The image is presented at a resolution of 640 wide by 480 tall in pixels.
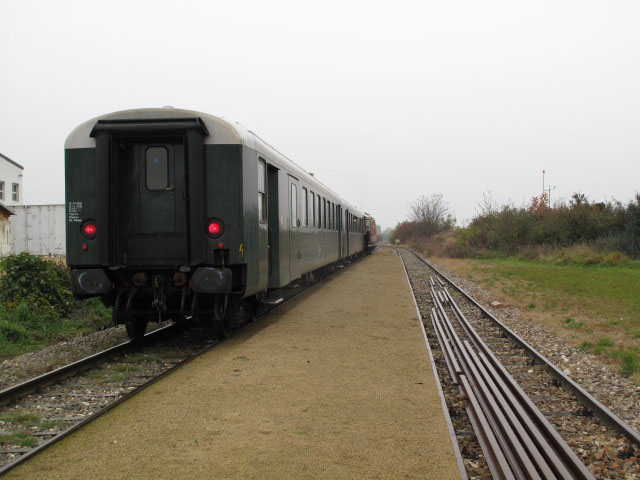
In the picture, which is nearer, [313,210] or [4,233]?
[313,210]

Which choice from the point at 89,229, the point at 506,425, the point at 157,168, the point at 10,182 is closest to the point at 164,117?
the point at 157,168

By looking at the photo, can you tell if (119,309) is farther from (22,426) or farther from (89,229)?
(22,426)

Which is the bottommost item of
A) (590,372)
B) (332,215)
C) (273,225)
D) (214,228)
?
(590,372)

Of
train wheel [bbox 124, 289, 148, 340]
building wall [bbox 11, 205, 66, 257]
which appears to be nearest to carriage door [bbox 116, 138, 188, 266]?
train wheel [bbox 124, 289, 148, 340]

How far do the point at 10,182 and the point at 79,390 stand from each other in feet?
114

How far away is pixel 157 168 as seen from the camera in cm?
775

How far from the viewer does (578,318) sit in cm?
1088

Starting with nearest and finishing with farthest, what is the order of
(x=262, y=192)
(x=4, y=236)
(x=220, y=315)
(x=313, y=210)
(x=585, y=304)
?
(x=220, y=315), (x=262, y=192), (x=585, y=304), (x=313, y=210), (x=4, y=236)

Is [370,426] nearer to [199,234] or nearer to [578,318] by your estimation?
[199,234]

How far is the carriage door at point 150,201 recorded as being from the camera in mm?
7629

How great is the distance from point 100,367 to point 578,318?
8609 millimetres

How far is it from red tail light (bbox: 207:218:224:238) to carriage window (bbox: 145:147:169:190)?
857 millimetres

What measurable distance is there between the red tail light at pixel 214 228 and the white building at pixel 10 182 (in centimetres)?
3178

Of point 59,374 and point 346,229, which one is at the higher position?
point 346,229
